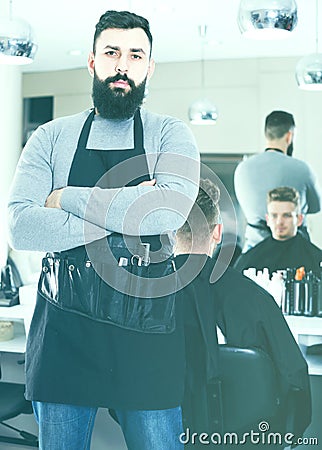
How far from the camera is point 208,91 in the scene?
595 centimetres

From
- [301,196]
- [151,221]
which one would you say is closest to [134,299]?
[151,221]

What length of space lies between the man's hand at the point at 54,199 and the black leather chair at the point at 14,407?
133 centimetres

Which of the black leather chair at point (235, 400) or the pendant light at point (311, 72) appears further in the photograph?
the pendant light at point (311, 72)

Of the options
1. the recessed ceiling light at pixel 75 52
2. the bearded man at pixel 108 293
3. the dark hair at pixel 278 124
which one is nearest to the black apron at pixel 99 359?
the bearded man at pixel 108 293

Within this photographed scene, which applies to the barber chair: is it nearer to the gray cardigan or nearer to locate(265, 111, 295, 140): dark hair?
the gray cardigan

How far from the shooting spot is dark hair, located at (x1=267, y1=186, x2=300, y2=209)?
4.88m

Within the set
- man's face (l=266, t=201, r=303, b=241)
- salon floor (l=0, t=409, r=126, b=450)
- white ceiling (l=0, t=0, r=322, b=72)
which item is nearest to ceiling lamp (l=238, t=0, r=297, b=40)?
salon floor (l=0, t=409, r=126, b=450)

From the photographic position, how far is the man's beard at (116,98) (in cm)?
158

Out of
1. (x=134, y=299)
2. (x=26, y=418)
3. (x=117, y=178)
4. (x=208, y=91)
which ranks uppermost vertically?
(x=208, y=91)

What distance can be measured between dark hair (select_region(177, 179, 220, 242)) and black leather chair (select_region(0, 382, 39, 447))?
1023 millimetres

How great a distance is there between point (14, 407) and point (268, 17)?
5.86ft

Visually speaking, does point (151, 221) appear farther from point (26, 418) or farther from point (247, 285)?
point (26, 418)

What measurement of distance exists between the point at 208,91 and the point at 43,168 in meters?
4.56

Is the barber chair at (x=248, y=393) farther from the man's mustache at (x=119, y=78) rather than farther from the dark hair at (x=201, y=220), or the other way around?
the man's mustache at (x=119, y=78)
